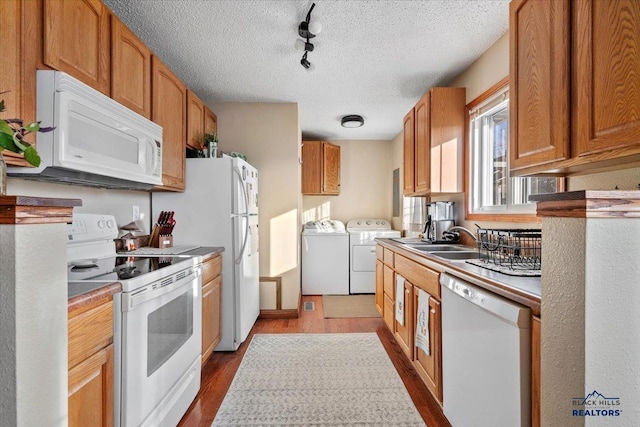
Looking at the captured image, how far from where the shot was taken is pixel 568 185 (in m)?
1.65

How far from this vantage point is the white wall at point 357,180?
17.2 feet

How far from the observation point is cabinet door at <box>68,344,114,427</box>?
1.05m

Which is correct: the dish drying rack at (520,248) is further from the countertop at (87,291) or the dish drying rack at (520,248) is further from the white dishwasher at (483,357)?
the countertop at (87,291)

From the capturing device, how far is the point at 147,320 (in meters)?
1.44

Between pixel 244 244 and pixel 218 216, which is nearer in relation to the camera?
pixel 218 216

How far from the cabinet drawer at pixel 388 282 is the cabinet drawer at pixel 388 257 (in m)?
0.04

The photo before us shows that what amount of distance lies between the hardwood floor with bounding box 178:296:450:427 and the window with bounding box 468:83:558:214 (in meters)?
1.30

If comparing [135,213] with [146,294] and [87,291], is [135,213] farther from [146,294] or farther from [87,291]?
[87,291]

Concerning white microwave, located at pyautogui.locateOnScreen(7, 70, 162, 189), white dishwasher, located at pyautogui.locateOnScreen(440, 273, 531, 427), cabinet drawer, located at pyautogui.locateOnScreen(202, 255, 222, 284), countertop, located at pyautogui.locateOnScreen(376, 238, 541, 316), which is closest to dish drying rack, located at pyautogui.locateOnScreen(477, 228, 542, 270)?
countertop, located at pyautogui.locateOnScreen(376, 238, 541, 316)

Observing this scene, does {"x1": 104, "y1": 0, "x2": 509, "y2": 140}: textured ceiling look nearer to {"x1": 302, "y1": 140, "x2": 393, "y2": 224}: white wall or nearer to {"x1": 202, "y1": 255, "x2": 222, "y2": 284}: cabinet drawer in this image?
{"x1": 202, "y1": 255, "x2": 222, "y2": 284}: cabinet drawer

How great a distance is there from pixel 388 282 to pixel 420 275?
0.87 meters

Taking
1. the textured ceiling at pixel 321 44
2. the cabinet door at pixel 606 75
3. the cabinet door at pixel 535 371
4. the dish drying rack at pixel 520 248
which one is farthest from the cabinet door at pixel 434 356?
the textured ceiling at pixel 321 44

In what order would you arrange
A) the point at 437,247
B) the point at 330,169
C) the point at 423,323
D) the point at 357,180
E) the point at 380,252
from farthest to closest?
the point at 357,180 → the point at 330,169 → the point at 380,252 → the point at 437,247 → the point at 423,323

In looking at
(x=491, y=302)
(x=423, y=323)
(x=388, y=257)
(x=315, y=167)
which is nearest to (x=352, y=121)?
(x=315, y=167)
